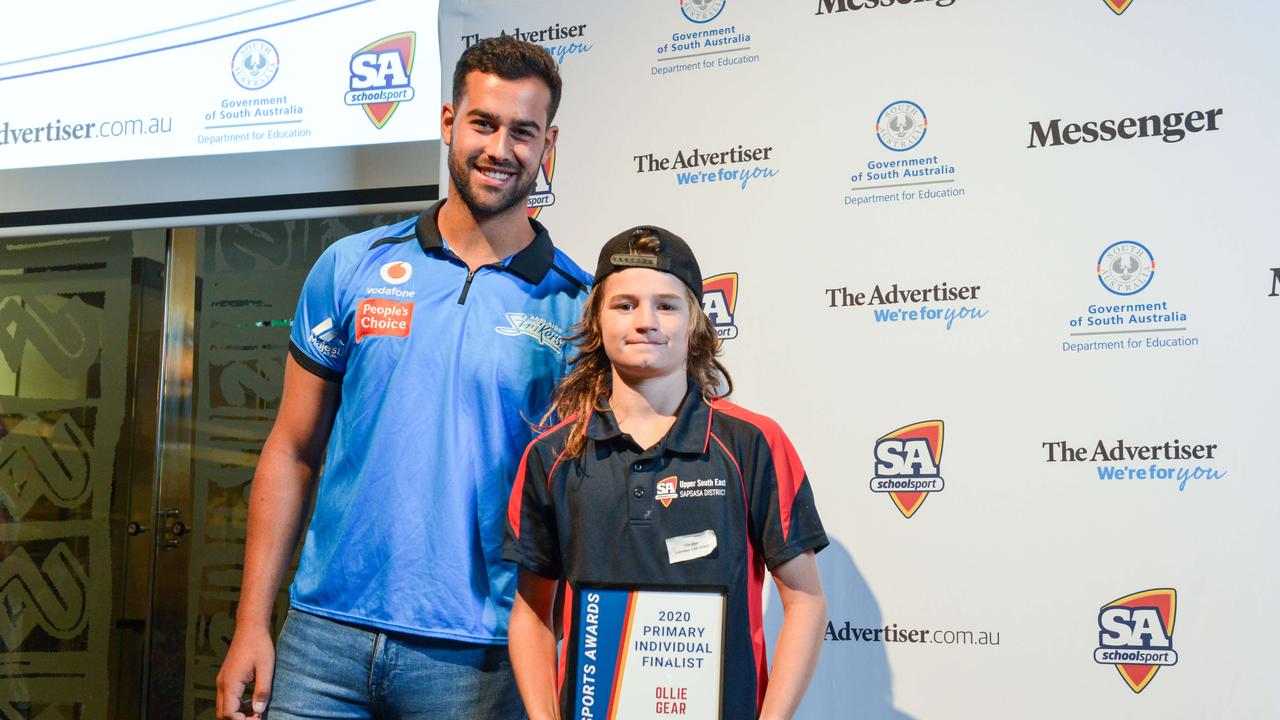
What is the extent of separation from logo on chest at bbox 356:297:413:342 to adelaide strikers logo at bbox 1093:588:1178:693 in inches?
65.9

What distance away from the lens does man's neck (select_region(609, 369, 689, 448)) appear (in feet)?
4.93

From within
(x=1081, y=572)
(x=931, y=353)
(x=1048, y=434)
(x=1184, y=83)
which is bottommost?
(x=1081, y=572)

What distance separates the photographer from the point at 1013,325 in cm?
232

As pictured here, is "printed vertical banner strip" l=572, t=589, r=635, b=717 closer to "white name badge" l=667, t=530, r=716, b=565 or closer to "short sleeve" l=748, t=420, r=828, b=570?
"white name badge" l=667, t=530, r=716, b=565

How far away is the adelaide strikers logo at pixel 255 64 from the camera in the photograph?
10.1ft

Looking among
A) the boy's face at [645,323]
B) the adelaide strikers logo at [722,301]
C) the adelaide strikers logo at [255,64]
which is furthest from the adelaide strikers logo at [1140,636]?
the adelaide strikers logo at [255,64]

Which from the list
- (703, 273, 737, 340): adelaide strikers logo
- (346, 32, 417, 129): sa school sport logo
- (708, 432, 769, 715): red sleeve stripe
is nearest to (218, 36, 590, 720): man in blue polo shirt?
(708, 432, 769, 715): red sleeve stripe

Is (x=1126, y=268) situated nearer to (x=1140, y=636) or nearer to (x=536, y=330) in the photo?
(x=1140, y=636)

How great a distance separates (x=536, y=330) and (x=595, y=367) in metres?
0.11

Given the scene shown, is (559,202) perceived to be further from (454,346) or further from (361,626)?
(361,626)

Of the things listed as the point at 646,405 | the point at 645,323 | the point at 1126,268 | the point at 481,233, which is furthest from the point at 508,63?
the point at 1126,268

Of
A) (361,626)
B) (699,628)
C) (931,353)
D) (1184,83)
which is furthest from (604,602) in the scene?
(1184,83)

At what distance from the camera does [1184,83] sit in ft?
7.48

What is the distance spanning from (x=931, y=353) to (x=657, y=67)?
103cm
